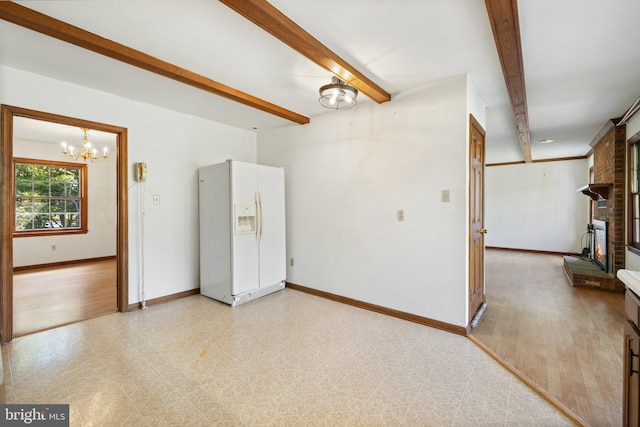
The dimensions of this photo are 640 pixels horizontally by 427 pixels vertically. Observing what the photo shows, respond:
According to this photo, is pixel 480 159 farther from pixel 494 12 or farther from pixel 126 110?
pixel 126 110

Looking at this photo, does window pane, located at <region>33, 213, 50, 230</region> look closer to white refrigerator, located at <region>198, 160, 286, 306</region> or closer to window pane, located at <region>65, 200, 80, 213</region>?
window pane, located at <region>65, 200, 80, 213</region>

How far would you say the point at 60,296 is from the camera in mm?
3822

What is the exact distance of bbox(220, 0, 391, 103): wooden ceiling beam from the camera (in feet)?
5.41

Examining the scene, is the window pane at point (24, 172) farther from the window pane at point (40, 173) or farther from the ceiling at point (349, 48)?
the ceiling at point (349, 48)

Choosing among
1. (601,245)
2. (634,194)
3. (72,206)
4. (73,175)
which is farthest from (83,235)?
(601,245)

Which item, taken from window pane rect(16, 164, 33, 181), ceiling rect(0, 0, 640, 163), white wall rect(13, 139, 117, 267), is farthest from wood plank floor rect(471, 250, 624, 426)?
window pane rect(16, 164, 33, 181)

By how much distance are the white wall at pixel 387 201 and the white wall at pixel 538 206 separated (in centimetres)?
592

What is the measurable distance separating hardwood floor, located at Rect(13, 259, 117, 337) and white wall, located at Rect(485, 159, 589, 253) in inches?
338

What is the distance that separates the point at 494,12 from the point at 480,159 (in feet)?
6.30

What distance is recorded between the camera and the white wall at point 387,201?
273 cm

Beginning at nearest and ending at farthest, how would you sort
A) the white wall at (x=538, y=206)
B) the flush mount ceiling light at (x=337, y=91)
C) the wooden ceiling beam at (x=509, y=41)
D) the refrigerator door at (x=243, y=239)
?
the wooden ceiling beam at (x=509, y=41)
the flush mount ceiling light at (x=337, y=91)
the refrigerator door at (x=243, y=239)
the white wall at (x=538, y=206)

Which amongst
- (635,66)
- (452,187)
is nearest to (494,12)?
(452,187)

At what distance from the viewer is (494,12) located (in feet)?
5.35

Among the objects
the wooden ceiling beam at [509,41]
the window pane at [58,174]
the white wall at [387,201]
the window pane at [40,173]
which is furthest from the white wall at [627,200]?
the window pane at [40,173]
